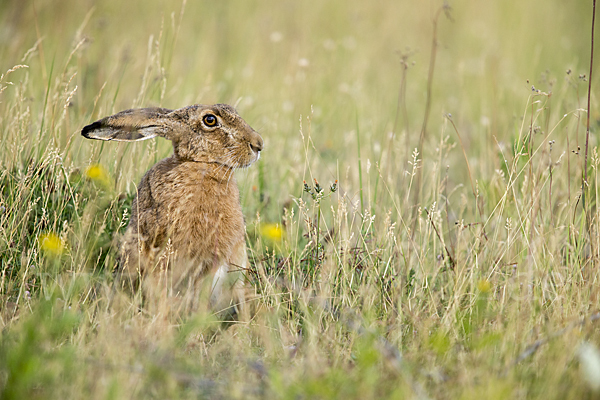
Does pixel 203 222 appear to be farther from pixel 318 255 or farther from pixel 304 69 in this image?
pixel 304 69

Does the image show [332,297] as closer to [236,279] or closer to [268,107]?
[236,279]

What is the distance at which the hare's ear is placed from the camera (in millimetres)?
3723

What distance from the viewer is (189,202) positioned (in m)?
3.66

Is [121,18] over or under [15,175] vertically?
over

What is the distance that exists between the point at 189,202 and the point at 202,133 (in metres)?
0.51

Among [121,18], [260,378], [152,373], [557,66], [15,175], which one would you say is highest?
[121,18]

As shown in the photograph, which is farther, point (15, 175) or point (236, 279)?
point (15, 175)

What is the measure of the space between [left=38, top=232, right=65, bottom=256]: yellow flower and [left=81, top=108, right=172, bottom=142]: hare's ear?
0.66 meters

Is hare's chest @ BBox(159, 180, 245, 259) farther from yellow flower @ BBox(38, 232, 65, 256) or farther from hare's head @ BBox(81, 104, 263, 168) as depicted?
yellow flower @ BBox(38, 232, 65, 256)

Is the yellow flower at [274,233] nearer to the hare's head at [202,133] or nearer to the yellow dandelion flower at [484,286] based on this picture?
the hare's head at [202,133]

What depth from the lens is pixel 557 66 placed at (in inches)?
317

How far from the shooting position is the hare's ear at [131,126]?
372cm

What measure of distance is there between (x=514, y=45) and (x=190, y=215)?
23.3 ft

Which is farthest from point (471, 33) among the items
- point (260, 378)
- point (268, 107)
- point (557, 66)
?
point (260, 378)
